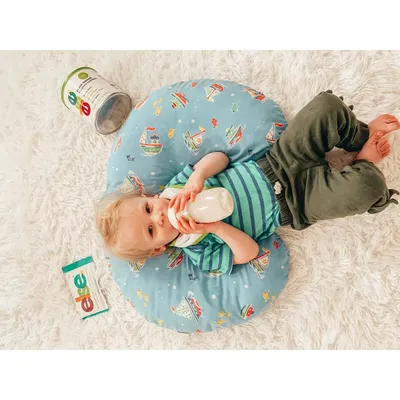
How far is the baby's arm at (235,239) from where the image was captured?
1.01m

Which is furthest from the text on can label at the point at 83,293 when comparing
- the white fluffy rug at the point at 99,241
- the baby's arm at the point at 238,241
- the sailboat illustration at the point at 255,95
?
the sailboat illustration at the point at 255,95

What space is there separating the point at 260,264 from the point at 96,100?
64 centimetres

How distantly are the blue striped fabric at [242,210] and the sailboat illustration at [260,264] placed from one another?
54 millimetres

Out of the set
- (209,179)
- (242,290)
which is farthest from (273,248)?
(209,179)

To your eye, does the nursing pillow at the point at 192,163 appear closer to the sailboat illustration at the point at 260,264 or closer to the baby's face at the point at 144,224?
the sailboat illustration at the point at 260,264

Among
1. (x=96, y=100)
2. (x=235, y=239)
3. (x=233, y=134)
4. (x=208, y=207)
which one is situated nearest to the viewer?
(x=208, y=207)

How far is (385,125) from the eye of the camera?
1.04 metres

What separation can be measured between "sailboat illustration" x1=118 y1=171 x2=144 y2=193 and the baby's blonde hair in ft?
0.25

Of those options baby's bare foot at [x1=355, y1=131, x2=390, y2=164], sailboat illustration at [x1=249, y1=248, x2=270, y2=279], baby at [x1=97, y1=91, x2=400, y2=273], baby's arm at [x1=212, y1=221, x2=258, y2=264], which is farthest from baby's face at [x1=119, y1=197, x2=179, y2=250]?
baby's bare foot at [x1=355, y1=131, x2=390, y2=164]

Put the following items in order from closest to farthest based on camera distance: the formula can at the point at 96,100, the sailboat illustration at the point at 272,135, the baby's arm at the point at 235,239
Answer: the baby's arm at the point at 235,239
the sailboat illustration at the point at 272,135
the formula can at the point at 96,100

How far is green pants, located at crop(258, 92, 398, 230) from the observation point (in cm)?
97

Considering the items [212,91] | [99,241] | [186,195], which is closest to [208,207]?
[186,195]

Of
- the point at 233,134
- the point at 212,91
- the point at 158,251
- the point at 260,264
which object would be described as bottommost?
the point at 260,264

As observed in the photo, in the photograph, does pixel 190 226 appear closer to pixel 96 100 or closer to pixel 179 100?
pixel 179 100
